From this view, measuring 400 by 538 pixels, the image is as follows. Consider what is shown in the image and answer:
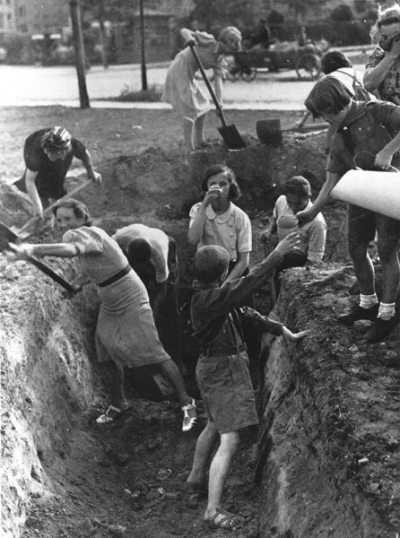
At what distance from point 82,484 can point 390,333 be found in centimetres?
205

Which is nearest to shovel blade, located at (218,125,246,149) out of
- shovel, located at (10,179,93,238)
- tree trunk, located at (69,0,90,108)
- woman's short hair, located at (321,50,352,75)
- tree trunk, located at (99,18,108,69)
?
shovel, located at (10,179,93,238)

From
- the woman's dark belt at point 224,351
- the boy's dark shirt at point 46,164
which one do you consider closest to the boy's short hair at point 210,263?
the woman's dark belt at point 224,351

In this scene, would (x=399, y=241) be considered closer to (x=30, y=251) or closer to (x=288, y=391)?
(x=288, y=391)

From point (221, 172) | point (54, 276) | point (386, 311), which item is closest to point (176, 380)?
point (54, 276)

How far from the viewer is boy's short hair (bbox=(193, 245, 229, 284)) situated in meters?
4.30

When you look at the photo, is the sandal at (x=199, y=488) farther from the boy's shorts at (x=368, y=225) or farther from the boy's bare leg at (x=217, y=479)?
the boy's shorts at (x=368, y=225)

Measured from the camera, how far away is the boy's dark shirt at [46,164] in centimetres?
761

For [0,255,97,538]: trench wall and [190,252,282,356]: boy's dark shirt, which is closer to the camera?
[190,252,282,356]: boy's dark shirt

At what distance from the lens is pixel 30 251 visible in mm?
4840

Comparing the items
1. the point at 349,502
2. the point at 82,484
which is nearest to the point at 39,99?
the point at 82,484

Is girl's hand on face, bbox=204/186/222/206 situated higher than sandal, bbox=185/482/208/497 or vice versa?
girl's hand on face, bbox=204/186/222/206

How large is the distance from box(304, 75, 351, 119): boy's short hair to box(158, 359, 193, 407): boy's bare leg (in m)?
2.23

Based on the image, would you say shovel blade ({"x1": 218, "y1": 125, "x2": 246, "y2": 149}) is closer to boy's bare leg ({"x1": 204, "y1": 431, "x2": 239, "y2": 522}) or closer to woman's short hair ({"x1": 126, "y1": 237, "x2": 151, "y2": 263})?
woman's short hair ({"x1": 126, "y1": 237, "x2": 151, "y2": 263})

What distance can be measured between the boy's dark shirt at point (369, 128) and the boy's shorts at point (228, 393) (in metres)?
1.43
